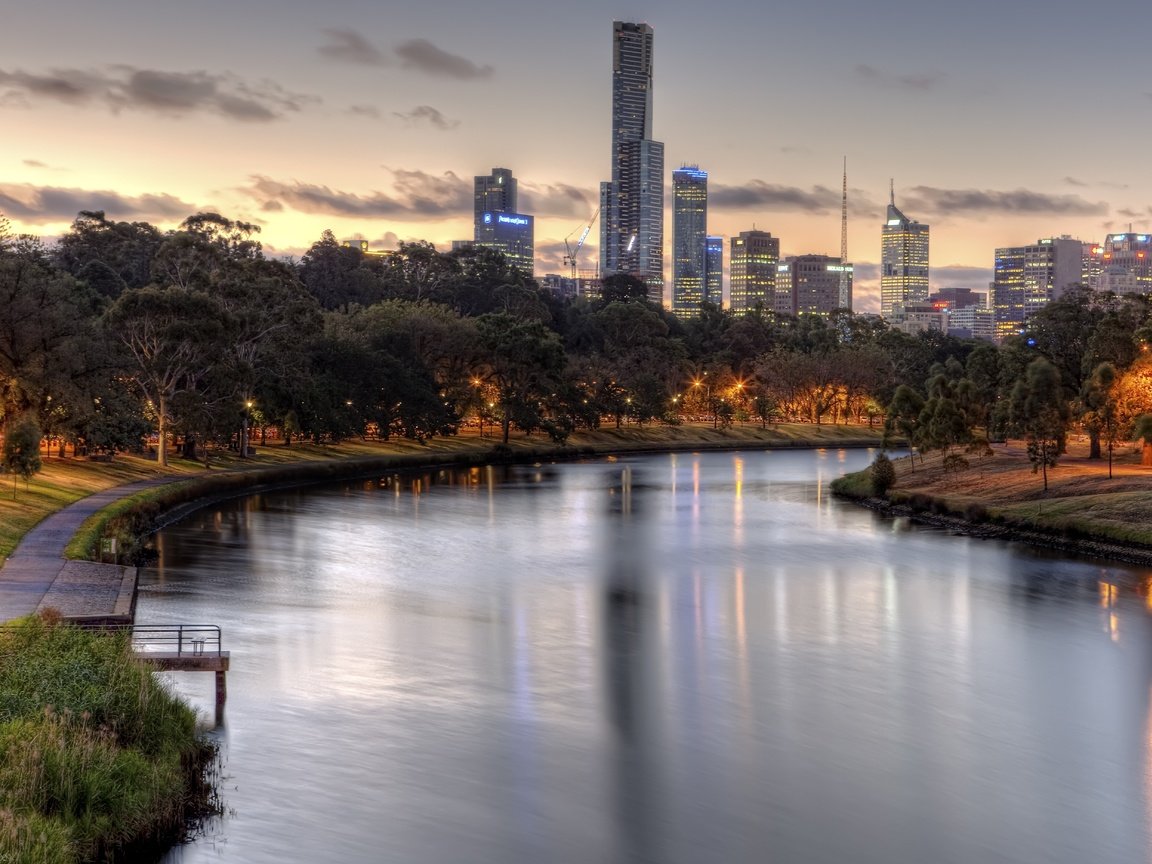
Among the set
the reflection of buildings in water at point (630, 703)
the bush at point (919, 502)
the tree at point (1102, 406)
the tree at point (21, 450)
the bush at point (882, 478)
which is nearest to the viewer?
the reflection of buildings in water at point (630, 703)

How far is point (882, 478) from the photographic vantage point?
276ft

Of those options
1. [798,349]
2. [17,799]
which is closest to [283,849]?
[17,799]

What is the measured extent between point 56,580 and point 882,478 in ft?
192

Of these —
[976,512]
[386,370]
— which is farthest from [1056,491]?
[386,370]

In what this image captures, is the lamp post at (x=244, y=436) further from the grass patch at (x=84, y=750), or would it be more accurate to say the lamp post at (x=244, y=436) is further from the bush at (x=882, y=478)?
the grass patch at (x=84, y=750)

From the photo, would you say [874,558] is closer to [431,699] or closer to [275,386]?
[431,699]

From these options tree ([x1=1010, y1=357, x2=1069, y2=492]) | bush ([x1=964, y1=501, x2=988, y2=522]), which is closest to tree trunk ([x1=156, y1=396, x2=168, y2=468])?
bush ([x1=964, y1=501, x2=988, y2=522])

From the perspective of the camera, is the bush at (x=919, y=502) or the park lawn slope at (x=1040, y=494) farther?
the bush at (x=919, y=502)

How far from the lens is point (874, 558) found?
60656 mm

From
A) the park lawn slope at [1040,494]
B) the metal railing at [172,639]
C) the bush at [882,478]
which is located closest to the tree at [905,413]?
the park lawn slope at [1040,494]

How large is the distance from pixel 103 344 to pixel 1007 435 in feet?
194

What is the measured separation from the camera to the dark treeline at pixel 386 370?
238 ft

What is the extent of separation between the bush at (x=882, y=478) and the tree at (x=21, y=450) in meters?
52.7

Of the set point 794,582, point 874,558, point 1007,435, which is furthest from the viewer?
point 1007,435
